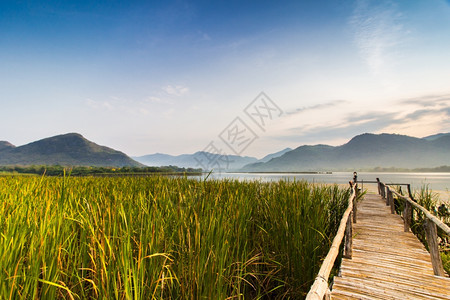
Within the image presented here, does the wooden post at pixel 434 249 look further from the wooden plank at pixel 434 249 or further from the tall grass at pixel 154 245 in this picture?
the tall grass at pixel 154 245

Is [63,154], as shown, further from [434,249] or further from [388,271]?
[434,249]

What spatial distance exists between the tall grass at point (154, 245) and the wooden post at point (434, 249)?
1.63 m

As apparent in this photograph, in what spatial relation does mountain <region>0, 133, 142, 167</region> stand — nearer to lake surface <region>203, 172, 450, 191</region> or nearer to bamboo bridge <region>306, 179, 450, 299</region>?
lake surface <region>203, 172, 450, 191</region>

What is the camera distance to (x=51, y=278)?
1608 mm

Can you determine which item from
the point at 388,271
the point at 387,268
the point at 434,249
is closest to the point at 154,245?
the point at 388,271

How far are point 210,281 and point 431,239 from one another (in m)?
4.20

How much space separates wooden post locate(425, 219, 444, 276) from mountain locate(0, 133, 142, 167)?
528 feet

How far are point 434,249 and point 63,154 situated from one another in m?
189

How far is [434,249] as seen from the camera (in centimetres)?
371

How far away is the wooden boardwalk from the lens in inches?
120

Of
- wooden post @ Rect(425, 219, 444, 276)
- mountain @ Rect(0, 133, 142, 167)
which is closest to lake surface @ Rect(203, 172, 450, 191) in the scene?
wooden post @ Rect(425, 219, 444, 276)

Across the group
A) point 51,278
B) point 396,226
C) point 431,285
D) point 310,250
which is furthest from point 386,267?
point 51,278

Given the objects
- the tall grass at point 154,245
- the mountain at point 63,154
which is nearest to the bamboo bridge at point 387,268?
the tall grass at point 154,245

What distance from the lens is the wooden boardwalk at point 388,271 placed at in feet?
10.00
